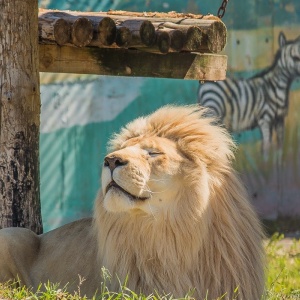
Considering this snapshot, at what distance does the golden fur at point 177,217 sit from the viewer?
4176mm

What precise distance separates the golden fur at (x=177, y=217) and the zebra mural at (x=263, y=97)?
13.7ft

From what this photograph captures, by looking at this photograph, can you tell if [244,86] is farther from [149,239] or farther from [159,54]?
[149,239]

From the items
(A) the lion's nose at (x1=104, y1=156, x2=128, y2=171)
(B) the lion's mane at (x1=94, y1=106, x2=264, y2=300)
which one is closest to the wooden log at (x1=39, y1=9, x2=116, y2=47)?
(B) the lion's mane at (x1=94, y1=106, x2=264, y2=300)

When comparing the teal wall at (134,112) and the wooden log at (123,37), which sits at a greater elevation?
the wooden log at (123,37)

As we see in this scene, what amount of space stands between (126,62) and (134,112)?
9.77 feet

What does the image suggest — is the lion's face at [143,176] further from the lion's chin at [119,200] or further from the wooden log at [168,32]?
the wooden log at [168,32]

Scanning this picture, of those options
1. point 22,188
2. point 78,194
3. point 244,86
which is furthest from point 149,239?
point 244,86

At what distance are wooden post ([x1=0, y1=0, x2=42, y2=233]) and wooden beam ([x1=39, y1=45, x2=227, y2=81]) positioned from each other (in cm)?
35

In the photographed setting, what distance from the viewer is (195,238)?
4.26 metres

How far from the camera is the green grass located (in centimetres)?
383

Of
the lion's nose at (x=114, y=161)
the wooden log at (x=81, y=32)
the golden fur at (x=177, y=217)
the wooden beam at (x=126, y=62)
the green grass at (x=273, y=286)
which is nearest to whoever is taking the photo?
the green grass at (x=273, y=286)

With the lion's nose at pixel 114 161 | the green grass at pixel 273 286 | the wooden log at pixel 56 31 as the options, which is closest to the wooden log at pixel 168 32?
the wooden log at pixel 56 31

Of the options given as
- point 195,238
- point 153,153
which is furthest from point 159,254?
point 153,153

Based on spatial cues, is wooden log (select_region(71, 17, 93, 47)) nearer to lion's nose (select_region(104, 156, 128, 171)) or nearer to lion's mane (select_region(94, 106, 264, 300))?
lion's mane (select_region(94, 106, 264, 300))
